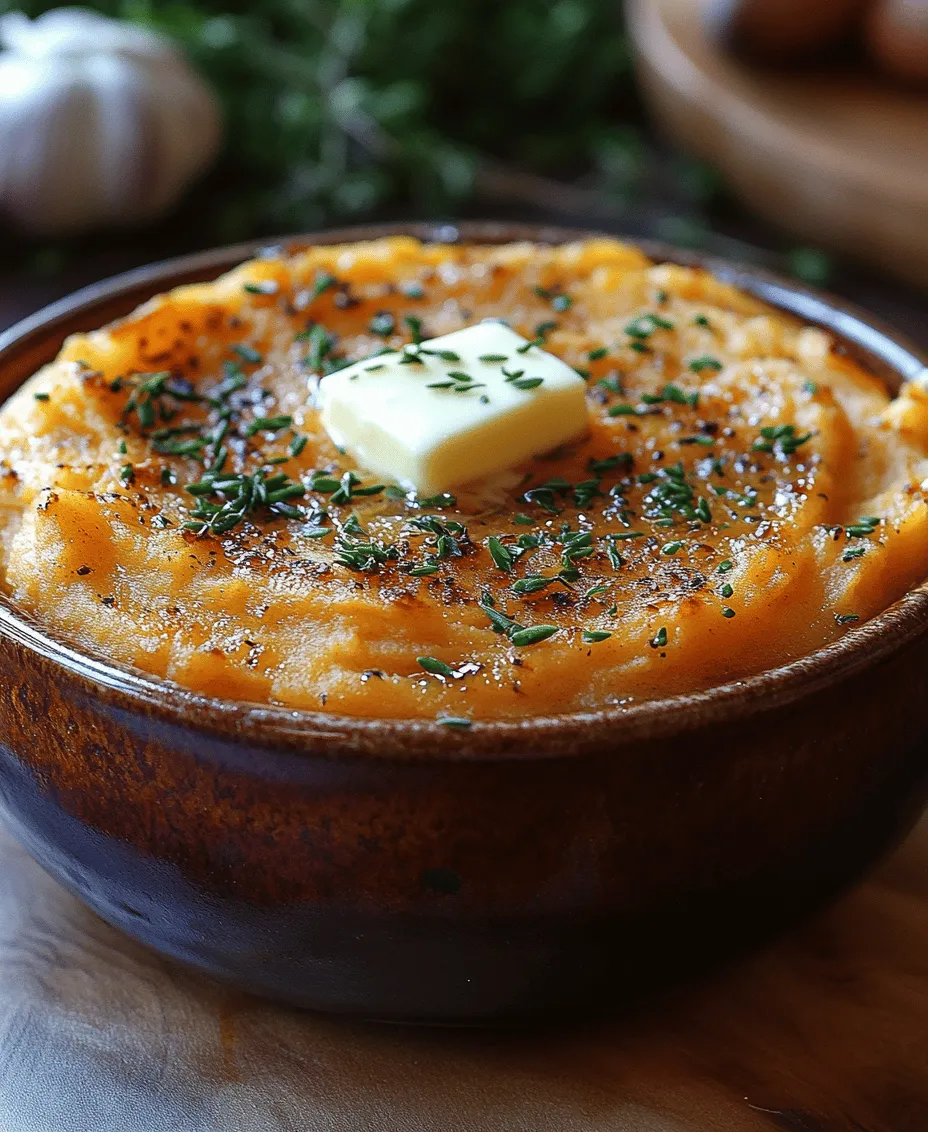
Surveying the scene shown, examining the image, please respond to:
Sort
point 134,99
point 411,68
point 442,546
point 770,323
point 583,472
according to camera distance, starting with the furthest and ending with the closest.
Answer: point 411,68 < point 134,99 < point 770,323 < point 583,472 < point 442,546

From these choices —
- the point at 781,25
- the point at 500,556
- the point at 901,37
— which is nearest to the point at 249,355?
the point at 500,556

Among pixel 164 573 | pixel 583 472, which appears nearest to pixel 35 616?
pixel 164 573

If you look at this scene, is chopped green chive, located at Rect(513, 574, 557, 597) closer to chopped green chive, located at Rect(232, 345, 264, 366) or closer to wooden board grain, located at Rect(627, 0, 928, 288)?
chopped green chive, located at Rect(232, 345, 264, 366)

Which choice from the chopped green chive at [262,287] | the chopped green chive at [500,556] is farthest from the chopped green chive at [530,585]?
the chopped green chive at [262,287]

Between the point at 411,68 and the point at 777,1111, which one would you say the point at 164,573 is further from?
the point at 411,68

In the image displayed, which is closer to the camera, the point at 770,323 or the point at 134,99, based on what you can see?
the point at 770,323

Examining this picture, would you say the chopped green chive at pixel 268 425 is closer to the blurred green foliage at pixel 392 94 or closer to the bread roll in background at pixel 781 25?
the blurred green foliage at pixel 392 94

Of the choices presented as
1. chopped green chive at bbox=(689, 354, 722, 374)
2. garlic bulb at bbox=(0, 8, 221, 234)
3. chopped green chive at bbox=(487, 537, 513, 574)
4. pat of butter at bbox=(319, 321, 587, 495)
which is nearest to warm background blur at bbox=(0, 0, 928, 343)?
garlic bulb at bbox=(0, 8, 221, 234)
